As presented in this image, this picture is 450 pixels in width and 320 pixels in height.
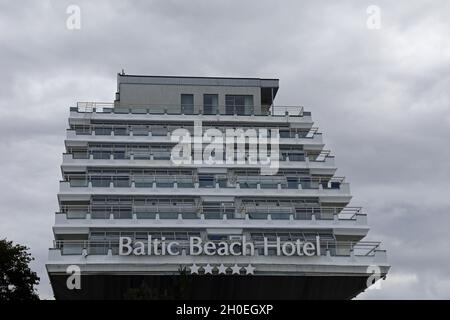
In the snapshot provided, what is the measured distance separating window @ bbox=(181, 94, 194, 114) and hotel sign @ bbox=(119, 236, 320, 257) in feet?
62.1

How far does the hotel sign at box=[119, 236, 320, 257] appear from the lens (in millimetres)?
60719

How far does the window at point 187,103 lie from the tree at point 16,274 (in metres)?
24.4

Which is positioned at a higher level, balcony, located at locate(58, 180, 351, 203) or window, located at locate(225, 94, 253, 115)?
window, located at locate(225, 94, 253, 115)

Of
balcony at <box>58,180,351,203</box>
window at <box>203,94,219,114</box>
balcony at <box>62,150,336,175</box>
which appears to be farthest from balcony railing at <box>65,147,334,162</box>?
window at <box>203,94,219,114</box>

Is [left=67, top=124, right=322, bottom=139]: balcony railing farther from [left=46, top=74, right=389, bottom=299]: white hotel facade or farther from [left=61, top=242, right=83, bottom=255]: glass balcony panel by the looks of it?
[left=61, top=242, right=83, bottom=255]: glass balcony panel

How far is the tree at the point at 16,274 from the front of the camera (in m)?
57.5

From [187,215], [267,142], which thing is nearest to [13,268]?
[187,215]

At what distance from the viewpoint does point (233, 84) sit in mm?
78625

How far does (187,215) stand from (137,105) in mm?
17960

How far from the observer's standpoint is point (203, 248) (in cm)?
6088

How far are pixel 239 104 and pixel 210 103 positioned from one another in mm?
3071

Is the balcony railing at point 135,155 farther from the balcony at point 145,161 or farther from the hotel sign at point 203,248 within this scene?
the hotel sign at point 203,248
